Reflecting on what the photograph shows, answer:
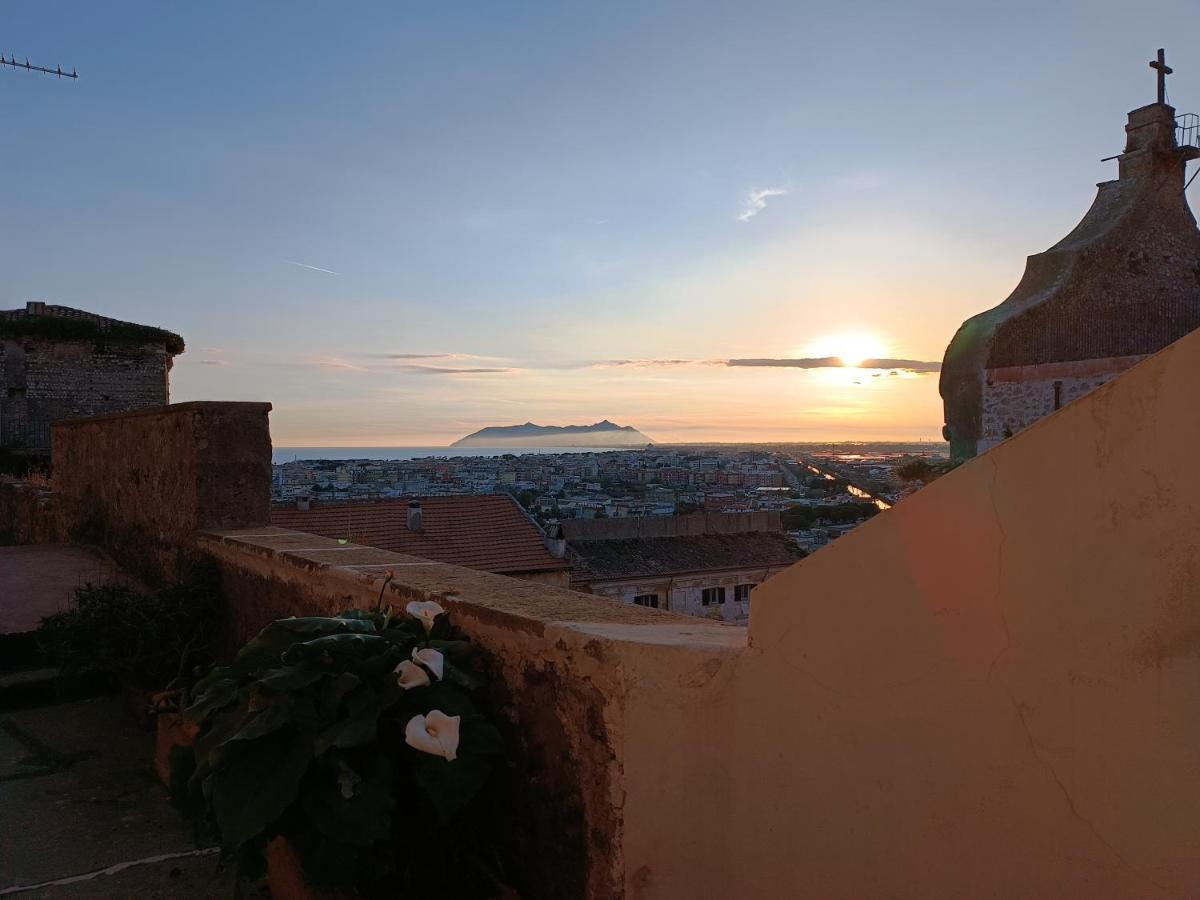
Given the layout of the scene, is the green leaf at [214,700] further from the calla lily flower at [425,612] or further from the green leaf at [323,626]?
the calla lily flower at [425,612]

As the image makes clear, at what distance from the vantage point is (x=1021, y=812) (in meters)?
1.37

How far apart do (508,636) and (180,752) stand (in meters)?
0.78

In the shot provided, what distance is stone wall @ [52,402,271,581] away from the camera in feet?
14.1

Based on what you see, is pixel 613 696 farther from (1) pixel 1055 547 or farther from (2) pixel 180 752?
(2) pixel 180 752

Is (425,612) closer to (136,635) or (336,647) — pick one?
(336,647)

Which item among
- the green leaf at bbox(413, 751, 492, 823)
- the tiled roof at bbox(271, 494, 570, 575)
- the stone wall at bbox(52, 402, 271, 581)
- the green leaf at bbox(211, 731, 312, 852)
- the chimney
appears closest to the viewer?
the green leaf at bbox(211, 731, 312, 852)

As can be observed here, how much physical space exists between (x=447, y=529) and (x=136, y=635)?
1500 cm

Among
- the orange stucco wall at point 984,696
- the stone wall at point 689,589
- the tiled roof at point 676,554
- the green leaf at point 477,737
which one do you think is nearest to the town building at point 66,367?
the tiled roof at point 676,554

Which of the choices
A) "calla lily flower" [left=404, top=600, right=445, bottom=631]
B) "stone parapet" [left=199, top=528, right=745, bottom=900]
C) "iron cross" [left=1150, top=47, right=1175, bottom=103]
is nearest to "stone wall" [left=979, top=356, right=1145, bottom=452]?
"iron cross" [left=1150, top=47, right=1175, bottom=103]

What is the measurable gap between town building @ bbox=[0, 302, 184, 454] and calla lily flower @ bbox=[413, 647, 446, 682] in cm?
2031

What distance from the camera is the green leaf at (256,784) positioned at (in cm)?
166

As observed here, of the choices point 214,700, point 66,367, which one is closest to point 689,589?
point 66,367

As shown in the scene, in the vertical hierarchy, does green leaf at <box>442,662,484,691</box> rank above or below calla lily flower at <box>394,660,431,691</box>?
below

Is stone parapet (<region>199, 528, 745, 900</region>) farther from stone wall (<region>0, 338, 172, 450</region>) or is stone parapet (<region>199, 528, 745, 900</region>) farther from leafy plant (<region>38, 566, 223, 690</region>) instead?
stone wall (<region>0, 338, 172, 450</region>)
